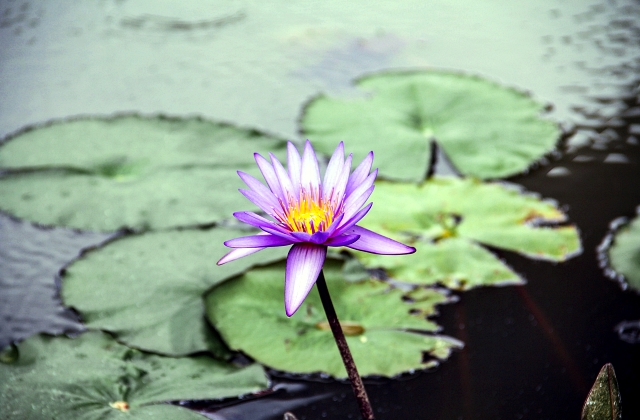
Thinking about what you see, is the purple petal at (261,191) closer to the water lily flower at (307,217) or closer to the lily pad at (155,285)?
the water lily flower at (307,217)

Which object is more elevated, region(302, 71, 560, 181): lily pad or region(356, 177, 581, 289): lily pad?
region(302, 71, 560, 181): lily pad

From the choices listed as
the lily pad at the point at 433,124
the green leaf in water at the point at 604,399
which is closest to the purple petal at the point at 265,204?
the green leaf in water at the point at 604,399

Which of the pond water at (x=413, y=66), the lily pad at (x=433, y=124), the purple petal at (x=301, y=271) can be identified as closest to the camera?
the purple petal at (x=301, y=271)

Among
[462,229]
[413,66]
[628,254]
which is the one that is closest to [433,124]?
[413,66]

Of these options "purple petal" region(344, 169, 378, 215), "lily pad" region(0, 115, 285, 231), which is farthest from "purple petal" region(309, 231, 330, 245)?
"lily pad" region(0, 115, 285, 231)

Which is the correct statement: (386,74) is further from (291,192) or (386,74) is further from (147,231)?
(291,192)

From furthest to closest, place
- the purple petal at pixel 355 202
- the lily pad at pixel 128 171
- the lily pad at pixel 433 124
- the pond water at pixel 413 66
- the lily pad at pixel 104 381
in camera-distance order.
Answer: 1. the lily pad at pixel 433 124
2. the lily pad at pixel 128 171
3. the pond water at pixel 413 66
4. the lily pad at pixel 104 381
5. the purple petal at pixel 355 202

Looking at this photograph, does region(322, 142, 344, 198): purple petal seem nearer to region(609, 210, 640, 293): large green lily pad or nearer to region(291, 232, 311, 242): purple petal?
region(291, 232, 311, 242): purple petal
